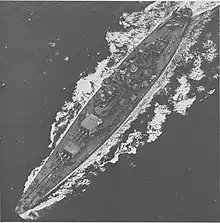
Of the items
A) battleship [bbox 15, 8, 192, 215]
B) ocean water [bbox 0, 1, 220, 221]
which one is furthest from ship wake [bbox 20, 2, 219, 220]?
battleship [bbox 15, 8, 192, 215]

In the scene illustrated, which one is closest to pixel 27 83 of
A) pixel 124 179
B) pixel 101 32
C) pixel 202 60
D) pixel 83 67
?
pixel 83 67

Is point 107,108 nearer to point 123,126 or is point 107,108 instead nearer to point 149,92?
point 123,126

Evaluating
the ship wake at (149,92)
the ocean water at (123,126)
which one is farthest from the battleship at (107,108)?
the ocean water at (123,126)

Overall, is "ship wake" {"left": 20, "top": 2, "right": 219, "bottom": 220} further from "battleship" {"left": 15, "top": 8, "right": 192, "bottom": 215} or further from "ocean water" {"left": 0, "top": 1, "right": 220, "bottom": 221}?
"battleship" {"left": 15, "top": 8, "right": 192, "bottom": 215}

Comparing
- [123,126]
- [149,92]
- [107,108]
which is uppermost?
[107,108]

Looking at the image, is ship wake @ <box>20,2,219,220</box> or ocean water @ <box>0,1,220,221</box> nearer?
ocean water @ <box>0,1,220,221</box>

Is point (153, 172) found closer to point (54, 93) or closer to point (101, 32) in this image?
point (54, 93)

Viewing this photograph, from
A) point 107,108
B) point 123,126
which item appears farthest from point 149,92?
point 107,108

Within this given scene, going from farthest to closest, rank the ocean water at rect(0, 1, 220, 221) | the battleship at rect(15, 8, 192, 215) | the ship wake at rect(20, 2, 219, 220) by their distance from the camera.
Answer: the ship wake at rect(20, 2, 219, 220)
the battleship at rect(15, 8, 192, 215)
the ocean water at rect(0, 1, 220, 221)
